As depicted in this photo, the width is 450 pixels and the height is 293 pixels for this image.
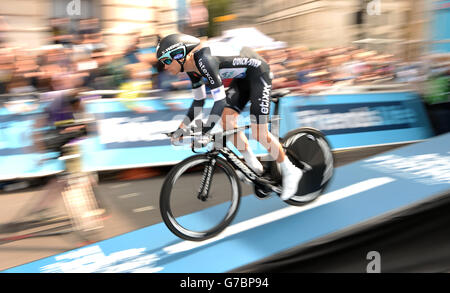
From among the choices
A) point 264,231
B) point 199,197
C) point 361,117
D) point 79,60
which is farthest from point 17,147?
point 361,117

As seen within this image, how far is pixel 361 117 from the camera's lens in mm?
6656

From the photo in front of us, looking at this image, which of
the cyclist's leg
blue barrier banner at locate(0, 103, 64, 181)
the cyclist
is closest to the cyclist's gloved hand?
the cyclist

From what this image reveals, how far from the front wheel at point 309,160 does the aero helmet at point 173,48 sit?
140 centimetres

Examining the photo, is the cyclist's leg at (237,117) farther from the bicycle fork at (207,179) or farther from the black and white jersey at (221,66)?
the bicycle fork at (207,179)

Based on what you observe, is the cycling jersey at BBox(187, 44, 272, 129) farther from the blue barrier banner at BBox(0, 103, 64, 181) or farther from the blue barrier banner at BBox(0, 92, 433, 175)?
the blue barrier banner at BBox(0, 103, 64, 181)

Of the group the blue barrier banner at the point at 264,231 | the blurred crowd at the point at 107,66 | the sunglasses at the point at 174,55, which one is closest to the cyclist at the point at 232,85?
the sunglasses at the point at 174,55

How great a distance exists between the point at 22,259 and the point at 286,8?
1608 centimetres

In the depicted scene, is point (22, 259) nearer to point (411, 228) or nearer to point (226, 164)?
point (226, 164)

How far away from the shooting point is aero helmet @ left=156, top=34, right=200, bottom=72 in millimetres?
3105

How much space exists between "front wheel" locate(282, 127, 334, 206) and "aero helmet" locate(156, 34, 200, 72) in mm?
1405

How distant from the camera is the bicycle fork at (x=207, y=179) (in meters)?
3.39

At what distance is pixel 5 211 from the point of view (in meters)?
4.59

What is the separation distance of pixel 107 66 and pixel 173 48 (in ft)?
9.76
